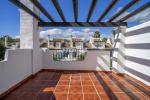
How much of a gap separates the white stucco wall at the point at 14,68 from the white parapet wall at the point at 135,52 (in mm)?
3654

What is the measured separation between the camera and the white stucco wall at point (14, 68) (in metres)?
4.08

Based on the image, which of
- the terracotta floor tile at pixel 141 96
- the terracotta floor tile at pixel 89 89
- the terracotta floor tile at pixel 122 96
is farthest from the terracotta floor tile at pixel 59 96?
the terracotta floor tile at pixel 141 96

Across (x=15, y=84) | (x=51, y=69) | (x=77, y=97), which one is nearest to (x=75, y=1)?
(x=77, y=97)

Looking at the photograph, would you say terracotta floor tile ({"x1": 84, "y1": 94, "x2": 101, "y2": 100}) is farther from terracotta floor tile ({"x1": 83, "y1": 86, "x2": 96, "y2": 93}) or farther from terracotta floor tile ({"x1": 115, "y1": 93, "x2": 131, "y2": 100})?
terracotta floor tile ({"x1": 115, "y1": 93, "x2": 131, "y2": 100})

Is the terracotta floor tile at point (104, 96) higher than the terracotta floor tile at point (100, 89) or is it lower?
lower

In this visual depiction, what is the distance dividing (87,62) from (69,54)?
55.4 inches

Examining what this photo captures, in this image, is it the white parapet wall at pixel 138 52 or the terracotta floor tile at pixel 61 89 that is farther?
the white parapet wall at pixel 138 52

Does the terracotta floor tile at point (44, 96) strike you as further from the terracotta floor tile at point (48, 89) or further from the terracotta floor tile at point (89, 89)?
the terracotta floor tile at point (89, 89)

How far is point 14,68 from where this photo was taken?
15.6 ft

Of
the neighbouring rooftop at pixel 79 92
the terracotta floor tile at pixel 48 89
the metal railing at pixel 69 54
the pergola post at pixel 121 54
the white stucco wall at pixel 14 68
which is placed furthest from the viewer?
the metal railing at pixel 69 54

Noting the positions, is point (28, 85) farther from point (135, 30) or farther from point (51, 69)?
point (135, 30)

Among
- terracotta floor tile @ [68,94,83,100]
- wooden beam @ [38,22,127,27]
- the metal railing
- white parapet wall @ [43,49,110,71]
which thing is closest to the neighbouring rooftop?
terracotta floor tile @ [68,94,83,100]

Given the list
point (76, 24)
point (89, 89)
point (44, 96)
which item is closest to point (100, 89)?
point (89, 89)

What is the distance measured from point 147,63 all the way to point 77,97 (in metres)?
2.46
